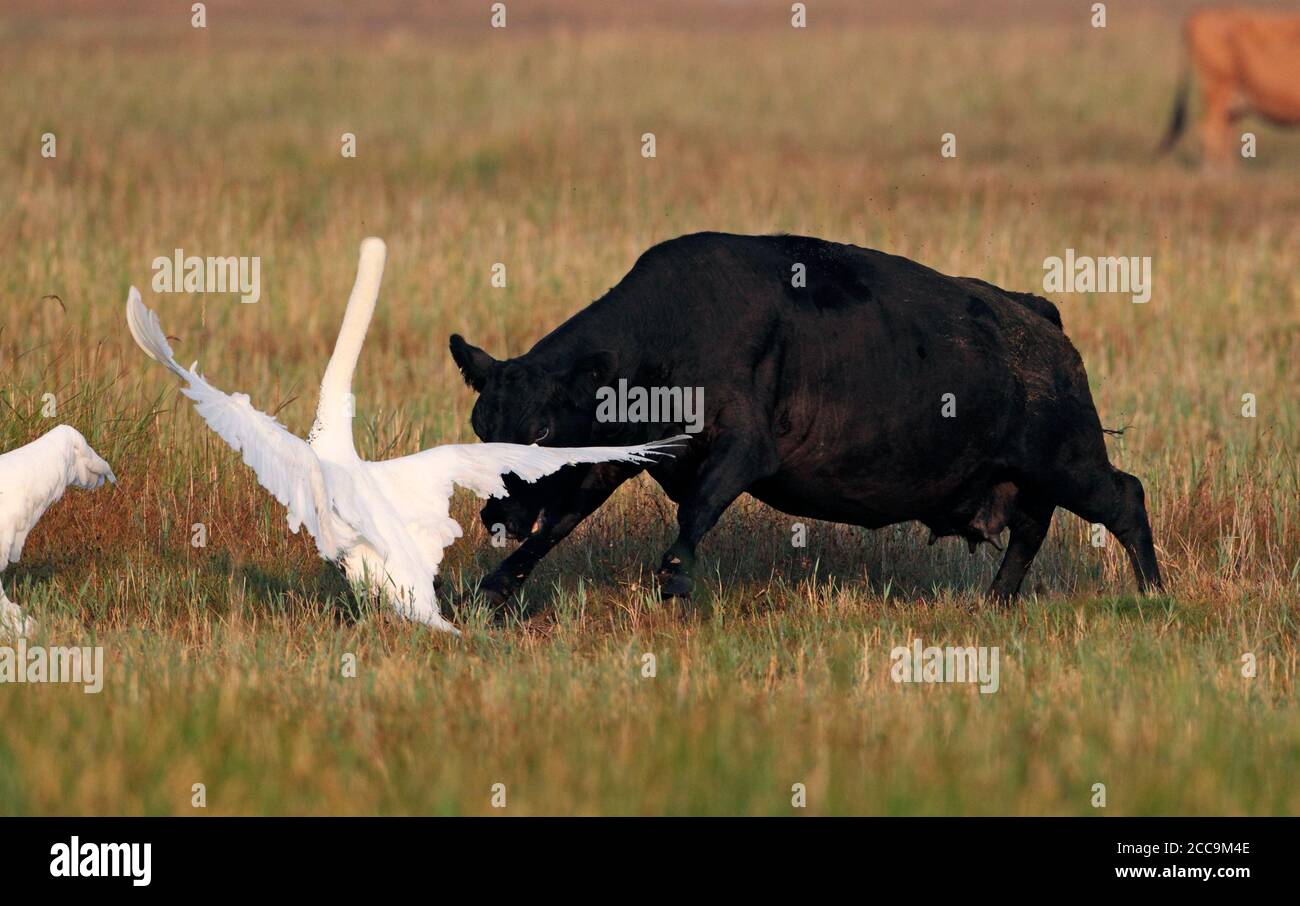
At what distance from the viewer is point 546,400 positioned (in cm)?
764

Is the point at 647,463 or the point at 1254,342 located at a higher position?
the point at 1254,342

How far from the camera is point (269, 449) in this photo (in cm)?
702

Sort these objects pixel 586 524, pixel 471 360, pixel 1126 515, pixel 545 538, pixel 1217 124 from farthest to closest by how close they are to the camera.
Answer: pixel 1217 124 → pixel 586 524 → pixel 1126 515 → pixel 545 538 → pixel 471 360

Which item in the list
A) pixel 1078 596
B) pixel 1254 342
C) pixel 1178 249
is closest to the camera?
pixel 1078 596

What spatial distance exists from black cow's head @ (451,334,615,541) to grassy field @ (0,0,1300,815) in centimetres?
56

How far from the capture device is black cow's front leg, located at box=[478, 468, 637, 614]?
26.6 feet

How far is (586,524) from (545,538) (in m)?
1.83

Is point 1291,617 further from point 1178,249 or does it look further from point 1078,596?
point 1178,249

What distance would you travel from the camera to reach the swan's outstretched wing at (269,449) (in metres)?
6.95

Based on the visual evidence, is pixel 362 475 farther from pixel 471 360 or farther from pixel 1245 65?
pixel 1245 65

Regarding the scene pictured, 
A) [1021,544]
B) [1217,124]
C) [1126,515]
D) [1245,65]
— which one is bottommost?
[1021,544]

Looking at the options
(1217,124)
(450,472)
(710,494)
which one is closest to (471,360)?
(450,472)
